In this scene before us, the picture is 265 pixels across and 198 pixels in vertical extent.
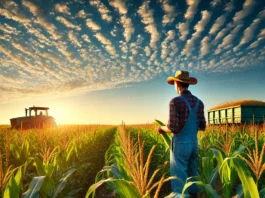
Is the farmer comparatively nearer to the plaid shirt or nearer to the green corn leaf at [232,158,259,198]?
the plaid shirt

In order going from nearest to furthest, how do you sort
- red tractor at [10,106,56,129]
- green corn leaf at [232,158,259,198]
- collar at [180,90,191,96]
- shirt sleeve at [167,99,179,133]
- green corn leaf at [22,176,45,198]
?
green corn leaf at [232,158,259,198]
green corn leaf at [22,176,45,198]
shirt sleeve at [167,99,179,133]
collar at [180,90,191,96]
red tractor at [10,106,56,129]

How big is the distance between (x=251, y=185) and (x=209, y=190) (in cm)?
34

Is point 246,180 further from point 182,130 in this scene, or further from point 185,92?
point 185,92

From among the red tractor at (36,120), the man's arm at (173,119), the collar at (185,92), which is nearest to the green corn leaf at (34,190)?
the man's arm at (173,119)

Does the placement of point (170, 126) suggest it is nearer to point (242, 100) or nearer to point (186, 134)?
point (186, 134)

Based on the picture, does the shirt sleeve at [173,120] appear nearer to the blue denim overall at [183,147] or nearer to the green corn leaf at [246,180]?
the blue denim overall at [183,147]

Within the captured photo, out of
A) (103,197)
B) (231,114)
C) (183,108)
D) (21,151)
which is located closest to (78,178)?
(103,197)

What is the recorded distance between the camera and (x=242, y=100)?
15.1 meters

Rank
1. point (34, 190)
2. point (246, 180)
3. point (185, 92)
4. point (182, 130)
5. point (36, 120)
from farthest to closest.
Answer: point (36, 120)
point (185, 92)
point (182, 130)
point (34, 190)
point (246, 180)

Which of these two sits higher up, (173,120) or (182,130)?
(173,120)

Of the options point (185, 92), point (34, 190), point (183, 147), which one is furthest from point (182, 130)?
point (34, 190)

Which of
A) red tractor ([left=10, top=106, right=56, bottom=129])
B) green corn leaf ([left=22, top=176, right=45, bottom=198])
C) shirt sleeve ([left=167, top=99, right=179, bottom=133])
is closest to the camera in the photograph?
green corn leaf ([left=22, top=176, right=45, bottom=198])

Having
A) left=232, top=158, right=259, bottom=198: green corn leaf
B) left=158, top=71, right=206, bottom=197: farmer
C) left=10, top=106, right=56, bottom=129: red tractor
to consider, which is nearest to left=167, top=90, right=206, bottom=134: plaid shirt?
left=158, top=71, right=206, bottom=197: farmer

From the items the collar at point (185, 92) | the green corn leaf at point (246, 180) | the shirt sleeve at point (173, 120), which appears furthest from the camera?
the collar at point (185, 92)
